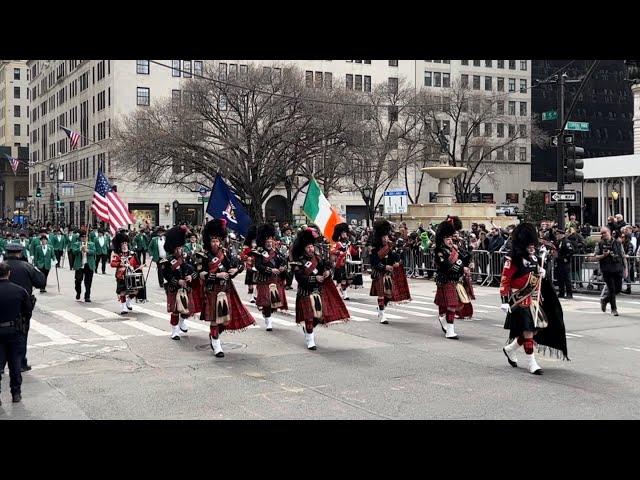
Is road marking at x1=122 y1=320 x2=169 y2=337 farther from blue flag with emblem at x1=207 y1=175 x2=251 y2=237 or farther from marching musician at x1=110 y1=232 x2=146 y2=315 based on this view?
blue flag with emblem at x1=207 y1=175 x2=251 y2=237

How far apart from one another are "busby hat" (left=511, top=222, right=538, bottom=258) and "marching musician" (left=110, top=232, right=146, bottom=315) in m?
9.37

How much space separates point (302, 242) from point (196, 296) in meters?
2.21

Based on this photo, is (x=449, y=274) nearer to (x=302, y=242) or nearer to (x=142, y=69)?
(x=302, y=242)

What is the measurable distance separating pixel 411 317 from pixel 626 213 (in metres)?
40.8

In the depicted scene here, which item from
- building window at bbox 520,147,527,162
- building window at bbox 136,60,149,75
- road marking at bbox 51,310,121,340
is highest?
building window at bbox 136,60,149,75

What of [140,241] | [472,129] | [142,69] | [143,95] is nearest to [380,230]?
[140,241]

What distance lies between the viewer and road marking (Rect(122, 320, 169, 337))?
13.9 metres

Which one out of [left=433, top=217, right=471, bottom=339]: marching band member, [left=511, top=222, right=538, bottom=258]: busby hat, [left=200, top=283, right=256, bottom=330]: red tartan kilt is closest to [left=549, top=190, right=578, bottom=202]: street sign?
[left=433, top=217, right=471, bottom=339]: marching band member

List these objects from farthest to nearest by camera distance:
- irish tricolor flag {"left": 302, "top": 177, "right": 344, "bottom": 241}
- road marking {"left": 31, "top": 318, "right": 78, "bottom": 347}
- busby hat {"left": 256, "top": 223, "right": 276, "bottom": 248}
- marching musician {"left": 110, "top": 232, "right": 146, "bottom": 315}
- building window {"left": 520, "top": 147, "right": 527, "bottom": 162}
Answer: building window {"left": 520, "top": 147, "right": 527, "bottom": 162} → marching musician {"left": 110, "top": 232, "right": 146, "bottom": 315} → irish tricolor flag {"left": 302, "top": 177, "right": 344, "bottom": 241} → busby hat {"left": 256, "top": 223, "right": 276, "bottom": 248} → road marking {"left": 31, "top": 318, "right": 78, "bottom": 347}

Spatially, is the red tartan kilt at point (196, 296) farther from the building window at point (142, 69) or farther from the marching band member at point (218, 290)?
the building window at point (142, 69)

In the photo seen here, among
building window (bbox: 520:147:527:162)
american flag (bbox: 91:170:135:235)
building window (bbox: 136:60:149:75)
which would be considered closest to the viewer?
american flag (bbox: 91:170:135:235)

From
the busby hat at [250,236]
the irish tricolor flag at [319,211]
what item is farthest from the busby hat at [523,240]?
the busby hat at [250,236]

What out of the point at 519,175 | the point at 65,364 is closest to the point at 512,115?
the point at 519,175
